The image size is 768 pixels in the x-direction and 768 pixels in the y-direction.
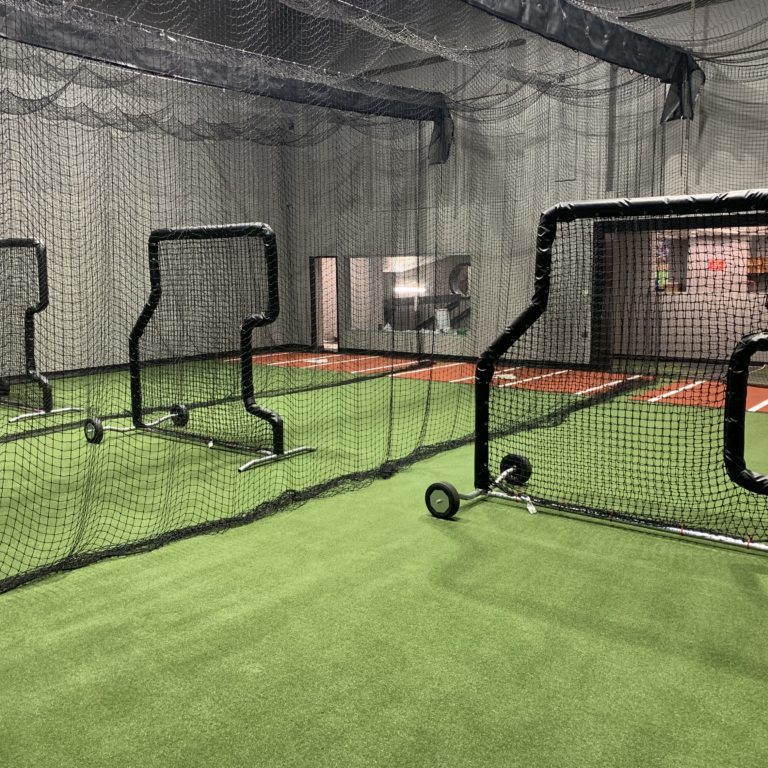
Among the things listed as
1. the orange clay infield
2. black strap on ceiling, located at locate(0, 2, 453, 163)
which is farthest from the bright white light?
black strap on ceiling, located at locate(0, 2, 453, 163)

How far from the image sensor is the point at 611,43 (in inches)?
263

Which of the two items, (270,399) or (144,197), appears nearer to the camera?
(270,399)

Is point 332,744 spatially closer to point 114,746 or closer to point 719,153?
point 114,746

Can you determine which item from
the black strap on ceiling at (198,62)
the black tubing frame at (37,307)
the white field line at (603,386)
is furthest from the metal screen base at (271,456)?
the white field line at (603,386)

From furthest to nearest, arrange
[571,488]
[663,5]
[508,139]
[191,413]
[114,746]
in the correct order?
[508,139]
[663,5]
[191,413]
[571,488]
[114,746]

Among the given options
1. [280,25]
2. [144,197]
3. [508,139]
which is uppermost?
[280,25]

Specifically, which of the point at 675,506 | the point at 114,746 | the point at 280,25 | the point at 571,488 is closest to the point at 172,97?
the point at 280,25

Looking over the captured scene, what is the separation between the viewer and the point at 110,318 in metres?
9.38

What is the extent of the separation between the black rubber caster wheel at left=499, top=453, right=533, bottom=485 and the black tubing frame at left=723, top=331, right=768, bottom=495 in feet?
4.17

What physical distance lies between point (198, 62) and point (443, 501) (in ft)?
14.5

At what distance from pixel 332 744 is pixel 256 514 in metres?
2.17

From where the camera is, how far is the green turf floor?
7.13 ft

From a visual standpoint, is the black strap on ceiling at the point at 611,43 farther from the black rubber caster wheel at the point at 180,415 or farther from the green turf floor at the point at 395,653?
the black rubber caster wheel at the point at 180,415

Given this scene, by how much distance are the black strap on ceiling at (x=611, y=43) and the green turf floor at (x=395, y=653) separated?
3701 mm
